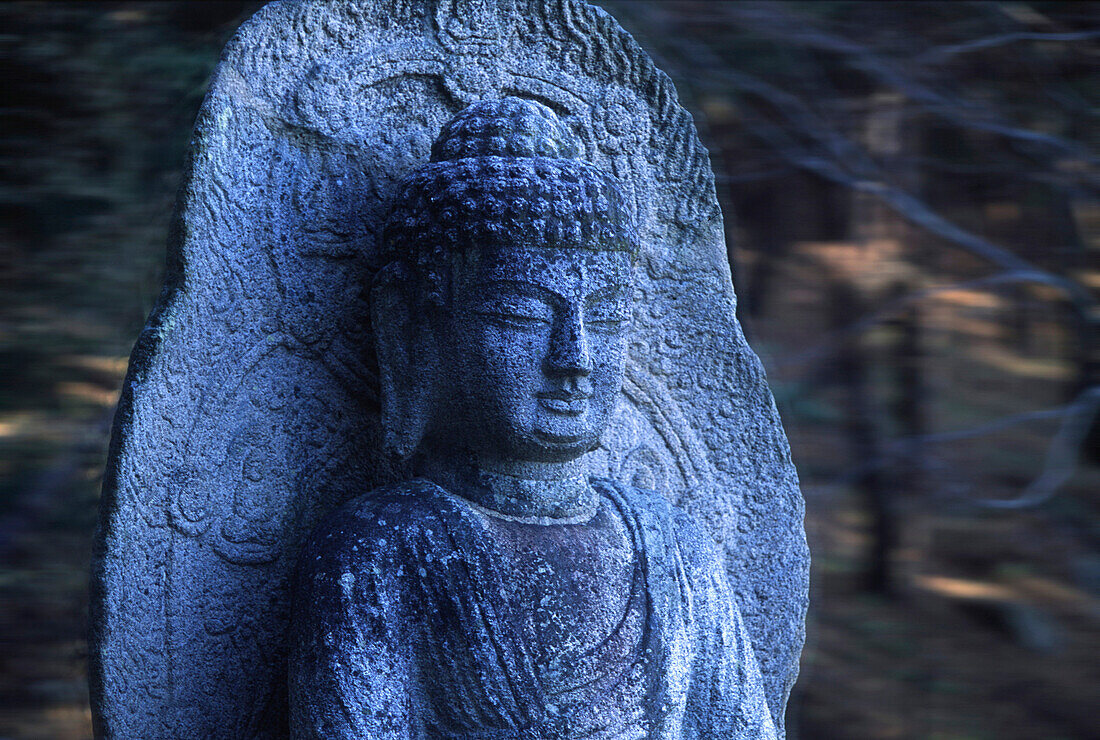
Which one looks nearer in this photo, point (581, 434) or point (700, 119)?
point (581, 434)

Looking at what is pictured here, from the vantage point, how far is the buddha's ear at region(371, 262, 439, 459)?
2043 millimetres

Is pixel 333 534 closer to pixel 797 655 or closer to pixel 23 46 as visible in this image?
pixel 797 655

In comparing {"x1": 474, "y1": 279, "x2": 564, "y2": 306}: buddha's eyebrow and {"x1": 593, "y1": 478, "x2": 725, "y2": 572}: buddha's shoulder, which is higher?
{"x1": 474, "y1": 279, "x2": 564, "y2": 306}: buddha's eyebrow

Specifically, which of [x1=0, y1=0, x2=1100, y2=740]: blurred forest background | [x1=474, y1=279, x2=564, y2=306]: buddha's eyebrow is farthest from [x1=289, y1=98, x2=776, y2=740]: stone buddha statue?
[x1=0, y1=0, x2=1100, y2=740]: blurred forest background

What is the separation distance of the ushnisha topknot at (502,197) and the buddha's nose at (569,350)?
134 millimetres

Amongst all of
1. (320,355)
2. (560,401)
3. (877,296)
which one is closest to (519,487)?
(560,401)

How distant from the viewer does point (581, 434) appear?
199 centimetres

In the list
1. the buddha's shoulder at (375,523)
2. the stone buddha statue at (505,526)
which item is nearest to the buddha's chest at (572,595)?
the stone buddha statue at (505,526)

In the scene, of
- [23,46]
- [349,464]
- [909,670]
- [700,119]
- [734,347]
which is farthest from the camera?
[909,670]

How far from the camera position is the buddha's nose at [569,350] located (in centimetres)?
192

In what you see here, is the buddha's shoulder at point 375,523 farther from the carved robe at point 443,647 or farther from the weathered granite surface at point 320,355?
the weathered granite surface at point 320,355

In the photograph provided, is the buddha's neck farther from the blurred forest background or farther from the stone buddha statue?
the blurred forest background

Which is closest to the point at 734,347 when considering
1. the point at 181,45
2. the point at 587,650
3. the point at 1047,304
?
the point at 587,650

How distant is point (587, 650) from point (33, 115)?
263 cm
